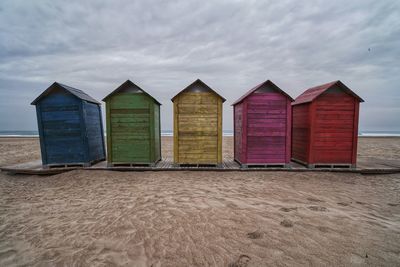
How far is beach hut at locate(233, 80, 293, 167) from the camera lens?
8.12 meters

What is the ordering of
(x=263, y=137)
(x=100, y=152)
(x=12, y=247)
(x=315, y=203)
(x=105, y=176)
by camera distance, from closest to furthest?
(x=12, y=247)
(x=315, y=203)
(x=105, y=176)
(x=263, y=137)
(x=100, y=152)

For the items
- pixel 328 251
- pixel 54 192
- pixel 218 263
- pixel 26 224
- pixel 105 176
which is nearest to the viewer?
pixel 218 263

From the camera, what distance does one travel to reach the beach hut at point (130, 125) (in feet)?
26.7

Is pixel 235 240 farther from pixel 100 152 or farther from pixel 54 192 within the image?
pixel 100 152

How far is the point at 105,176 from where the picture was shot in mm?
7637

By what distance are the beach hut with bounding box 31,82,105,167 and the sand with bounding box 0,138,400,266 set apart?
5.64 ft

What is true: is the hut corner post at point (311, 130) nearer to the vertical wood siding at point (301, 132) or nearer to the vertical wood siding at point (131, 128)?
the vertical wood siding at point (301, 132)

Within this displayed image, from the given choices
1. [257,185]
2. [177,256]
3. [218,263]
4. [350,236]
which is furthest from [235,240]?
[257,185]

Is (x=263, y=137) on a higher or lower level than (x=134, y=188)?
higher

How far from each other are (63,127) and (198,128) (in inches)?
208

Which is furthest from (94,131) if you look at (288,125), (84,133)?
(288,125)

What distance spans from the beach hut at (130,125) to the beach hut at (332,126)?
20.2 ft

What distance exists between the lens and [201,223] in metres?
3.93

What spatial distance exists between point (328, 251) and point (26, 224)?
5305 mm
